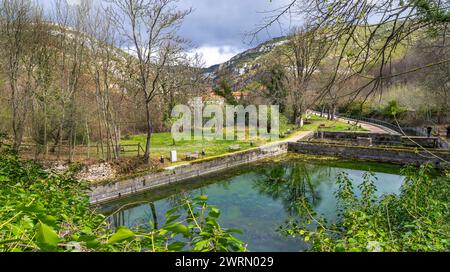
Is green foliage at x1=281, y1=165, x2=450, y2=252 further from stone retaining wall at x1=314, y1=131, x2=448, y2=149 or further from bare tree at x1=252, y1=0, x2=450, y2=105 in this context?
stone retaining wall at x1=314, y1=131, x2=448, y2=149

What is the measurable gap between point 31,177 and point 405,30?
15.8 ft

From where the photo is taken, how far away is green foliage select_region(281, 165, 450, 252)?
9.25ft

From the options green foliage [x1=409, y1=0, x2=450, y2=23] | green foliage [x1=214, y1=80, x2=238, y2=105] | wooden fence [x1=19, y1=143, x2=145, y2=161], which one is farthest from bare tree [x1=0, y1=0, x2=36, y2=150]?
green foliage [x1=214, y1=80, x2=238, y2=105]

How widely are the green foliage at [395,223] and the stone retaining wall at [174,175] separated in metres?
7.26

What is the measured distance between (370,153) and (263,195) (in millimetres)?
10560

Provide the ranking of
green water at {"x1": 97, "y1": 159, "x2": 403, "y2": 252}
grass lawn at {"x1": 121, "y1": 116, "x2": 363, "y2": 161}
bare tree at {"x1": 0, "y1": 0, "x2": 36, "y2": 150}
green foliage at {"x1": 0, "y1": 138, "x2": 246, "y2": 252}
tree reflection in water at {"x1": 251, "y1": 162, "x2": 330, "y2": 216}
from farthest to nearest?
grass lawn at {"x1": 121, "y1": 116, "x2": 363, "y2": 161}, tree reflection in water at {"x1": 251, "y1": 162, "x2": 330, "y2": 216}, bare tree at {"x1": 0, "y1": 0, "x2": 36, "y2": 150}, green water at {"x1": 97, "y1": 159, "x2": 403, "y2": 252}, green foliage at {"x1": 0, "y1": 138, "x2": 246, "y2": 252}

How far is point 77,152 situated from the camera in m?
15.4

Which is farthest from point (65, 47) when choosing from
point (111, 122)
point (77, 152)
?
point (77, 152)

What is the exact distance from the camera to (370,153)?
18.9m

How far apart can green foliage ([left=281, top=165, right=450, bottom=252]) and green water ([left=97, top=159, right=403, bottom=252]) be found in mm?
2515

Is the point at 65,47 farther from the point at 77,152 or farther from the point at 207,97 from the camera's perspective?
the point at 207,97
